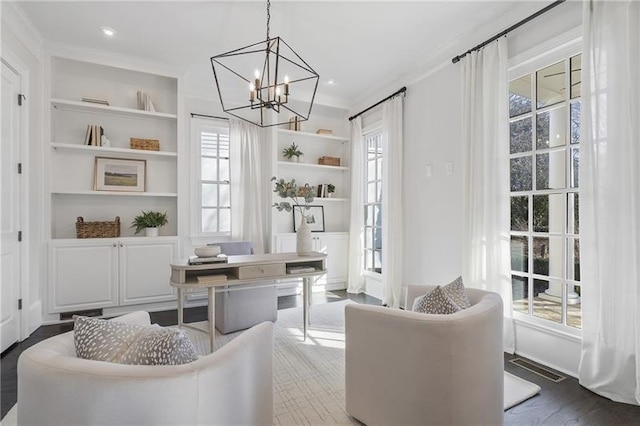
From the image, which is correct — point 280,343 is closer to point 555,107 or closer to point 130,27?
point 555,107

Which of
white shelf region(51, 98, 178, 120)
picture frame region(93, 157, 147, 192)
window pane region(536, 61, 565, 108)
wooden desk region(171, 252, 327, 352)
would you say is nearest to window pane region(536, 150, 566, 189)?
window pane region(536, 61, 565, 108)

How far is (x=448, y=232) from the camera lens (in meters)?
3.27

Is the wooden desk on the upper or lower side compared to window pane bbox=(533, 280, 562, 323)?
upper

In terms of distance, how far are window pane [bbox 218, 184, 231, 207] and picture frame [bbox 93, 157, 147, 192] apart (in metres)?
0.96

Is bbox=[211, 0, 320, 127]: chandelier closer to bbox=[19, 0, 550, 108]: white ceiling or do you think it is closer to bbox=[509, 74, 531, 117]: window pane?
bbox=[19, 0, 550, 108]: white ceiling

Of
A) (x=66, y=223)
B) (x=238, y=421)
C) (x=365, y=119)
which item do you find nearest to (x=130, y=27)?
(x=66, y=223)

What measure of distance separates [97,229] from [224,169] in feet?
5.51

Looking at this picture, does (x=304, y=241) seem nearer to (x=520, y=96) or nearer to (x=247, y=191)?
(x=247, y=191)

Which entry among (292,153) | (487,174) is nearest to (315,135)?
(292,153)

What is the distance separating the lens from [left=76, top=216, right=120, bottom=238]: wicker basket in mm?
3518

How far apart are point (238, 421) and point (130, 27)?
137 inches

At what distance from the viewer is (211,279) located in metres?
2.45

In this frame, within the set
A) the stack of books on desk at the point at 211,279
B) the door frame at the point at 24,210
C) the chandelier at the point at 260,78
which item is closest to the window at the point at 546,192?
the chandelier at the point at 260,78

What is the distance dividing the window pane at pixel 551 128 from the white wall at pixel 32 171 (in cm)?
452
